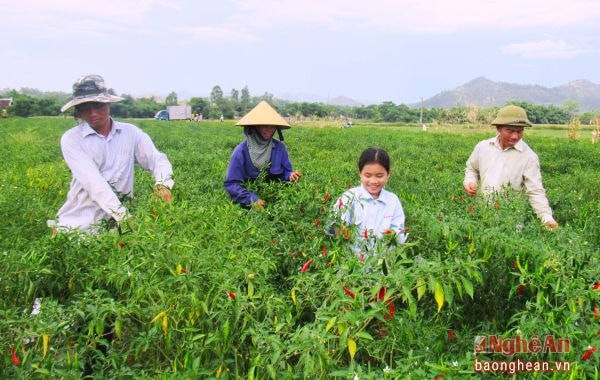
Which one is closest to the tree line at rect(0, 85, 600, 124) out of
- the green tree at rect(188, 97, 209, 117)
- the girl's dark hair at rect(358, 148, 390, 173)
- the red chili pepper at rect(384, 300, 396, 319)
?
the green tree at rect(188, 97, 209, 117)

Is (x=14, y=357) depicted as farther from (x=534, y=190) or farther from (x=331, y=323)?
(x=534, y=190)

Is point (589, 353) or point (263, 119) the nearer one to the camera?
point (589, 353)

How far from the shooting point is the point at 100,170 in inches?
146

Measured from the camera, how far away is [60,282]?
287cm

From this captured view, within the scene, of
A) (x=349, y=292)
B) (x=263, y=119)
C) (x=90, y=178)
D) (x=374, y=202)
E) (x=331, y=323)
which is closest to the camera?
(x=331, y=323)

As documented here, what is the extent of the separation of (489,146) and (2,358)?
3.94m

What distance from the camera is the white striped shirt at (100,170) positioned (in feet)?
11.2

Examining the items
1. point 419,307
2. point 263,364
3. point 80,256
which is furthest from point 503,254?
point 80,256

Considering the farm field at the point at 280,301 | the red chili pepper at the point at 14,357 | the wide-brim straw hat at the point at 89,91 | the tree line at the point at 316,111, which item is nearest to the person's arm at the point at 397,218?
the farm field at the point at 280,301

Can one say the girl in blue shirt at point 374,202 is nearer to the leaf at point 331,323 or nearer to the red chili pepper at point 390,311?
the red chili pepper at point 390,311

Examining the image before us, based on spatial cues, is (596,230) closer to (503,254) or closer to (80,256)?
(503,254)

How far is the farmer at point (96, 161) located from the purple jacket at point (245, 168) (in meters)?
0.62

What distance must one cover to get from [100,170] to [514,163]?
3265 millimetres

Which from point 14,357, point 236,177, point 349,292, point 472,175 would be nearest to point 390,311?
point 349,292
